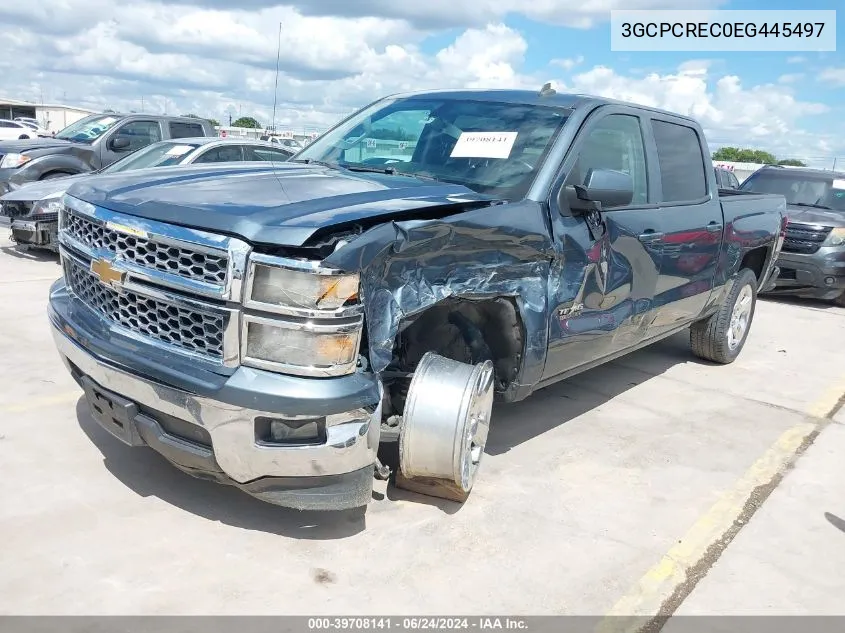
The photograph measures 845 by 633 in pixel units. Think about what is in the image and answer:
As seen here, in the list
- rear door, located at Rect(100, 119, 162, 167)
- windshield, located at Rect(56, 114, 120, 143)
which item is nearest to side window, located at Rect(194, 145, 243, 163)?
rear door, located at Rect(100, 119, 162, 167)

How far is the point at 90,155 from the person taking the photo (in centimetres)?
1073

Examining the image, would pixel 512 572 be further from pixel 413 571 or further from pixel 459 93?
pixel 459 93

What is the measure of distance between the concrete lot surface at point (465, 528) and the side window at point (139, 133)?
704 centimetres

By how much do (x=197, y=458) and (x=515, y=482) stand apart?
1.73 meters

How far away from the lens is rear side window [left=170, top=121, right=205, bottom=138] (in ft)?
38.6

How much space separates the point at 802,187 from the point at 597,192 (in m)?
8.68

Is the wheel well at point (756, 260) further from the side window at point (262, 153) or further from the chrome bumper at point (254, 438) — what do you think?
the side window at point (262, 153)

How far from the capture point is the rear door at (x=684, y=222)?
190 inches

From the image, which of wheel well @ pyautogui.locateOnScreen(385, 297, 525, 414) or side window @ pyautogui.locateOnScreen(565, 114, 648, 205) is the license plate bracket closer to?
wheel well @ pyautogui.locateOnScreen(385, 297, 525, 414)

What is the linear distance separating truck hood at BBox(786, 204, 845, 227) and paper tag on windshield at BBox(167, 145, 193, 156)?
291 inches

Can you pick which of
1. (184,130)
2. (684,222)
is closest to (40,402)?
(684,222)

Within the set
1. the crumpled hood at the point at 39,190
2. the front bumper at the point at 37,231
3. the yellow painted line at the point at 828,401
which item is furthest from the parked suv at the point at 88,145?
the yellow painted line at the point at 828,401

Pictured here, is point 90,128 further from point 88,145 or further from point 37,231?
point 37,231

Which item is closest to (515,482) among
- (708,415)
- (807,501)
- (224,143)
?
(807,501)
